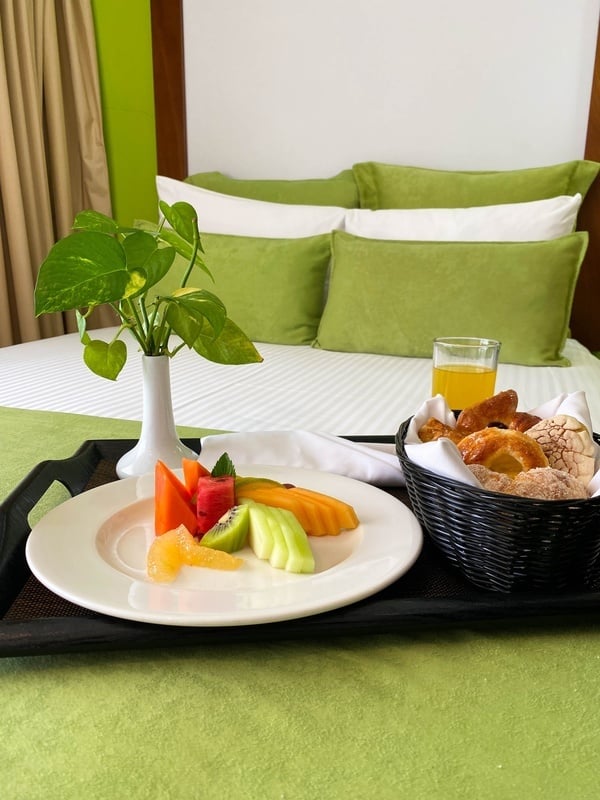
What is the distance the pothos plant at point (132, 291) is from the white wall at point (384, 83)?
6.90 feet

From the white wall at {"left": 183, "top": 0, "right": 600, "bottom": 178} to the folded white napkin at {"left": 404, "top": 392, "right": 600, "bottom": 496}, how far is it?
2176mm

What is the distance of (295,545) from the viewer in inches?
27.1

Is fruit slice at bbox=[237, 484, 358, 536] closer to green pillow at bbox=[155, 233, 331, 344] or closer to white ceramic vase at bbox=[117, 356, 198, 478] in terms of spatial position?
white ceramic vase at bbox=[117, 356, 198, 478]

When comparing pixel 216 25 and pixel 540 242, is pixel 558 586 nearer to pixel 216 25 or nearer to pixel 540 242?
Answer: pixel 540 242

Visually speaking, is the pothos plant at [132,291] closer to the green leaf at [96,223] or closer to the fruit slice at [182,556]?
the green leaf at [96,223]

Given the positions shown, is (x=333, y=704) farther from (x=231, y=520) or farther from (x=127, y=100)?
(x=127, y=100)

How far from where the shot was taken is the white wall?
2682 millimetres

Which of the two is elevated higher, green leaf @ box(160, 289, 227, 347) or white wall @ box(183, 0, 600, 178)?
white wall @ box(183, 0, 600, 178)

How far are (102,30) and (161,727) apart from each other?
3.31 meters

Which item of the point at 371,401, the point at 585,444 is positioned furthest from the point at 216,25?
the point at 585,444

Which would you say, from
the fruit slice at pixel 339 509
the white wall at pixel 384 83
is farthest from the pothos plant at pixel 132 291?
the white wall at pixel 384 83

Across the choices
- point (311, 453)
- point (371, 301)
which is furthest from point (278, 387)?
point (311, 453)

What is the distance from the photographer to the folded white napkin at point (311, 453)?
3.18ft

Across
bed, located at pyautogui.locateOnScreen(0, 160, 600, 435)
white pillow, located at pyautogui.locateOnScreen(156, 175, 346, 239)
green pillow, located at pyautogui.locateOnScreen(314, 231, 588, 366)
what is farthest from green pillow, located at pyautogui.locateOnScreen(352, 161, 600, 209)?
green pillow, located at pyautogui.locateOnScreen(314, 231, 588, 366)
